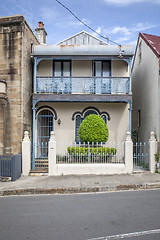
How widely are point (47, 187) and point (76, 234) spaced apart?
3.66 meters

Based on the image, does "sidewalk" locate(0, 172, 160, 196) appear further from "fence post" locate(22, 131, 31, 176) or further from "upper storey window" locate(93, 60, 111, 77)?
"upper storey window" locate(93, 60, 111, 77)

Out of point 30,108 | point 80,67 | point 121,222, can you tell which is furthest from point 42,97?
point 121,222

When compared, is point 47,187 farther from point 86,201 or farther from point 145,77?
point 145,77

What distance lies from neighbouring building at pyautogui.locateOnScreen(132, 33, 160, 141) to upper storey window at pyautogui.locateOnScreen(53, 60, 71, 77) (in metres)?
4.47

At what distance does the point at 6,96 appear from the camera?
10.5m

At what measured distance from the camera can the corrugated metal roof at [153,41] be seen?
439 inches

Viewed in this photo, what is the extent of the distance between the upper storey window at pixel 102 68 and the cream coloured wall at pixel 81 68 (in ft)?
1.00

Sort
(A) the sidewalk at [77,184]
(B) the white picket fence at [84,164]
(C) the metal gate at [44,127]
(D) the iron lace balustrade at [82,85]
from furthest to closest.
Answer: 1. (C) the metal gate at [44,127]
2. (D) the iron lace balustrade at [82,85]
3. (B) the white picket fence at [84,164]
4. (A) the sidewalk at [77,184]

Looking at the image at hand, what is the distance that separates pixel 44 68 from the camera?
13016 mm

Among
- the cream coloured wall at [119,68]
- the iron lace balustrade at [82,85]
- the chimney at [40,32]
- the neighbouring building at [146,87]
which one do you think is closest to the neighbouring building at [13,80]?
the iron lace balustrade at [82,85]

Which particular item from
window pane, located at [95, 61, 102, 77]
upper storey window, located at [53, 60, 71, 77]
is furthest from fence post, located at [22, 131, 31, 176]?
window pane, located at [95, 61, 102, 77]

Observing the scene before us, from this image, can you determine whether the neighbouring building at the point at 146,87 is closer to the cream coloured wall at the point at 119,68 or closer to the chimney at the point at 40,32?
the cream coloured wall at the point at 119,68

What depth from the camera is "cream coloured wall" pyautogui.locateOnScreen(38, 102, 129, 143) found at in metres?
12.7

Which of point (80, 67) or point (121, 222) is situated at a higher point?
point (80, 67)
